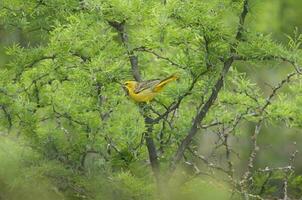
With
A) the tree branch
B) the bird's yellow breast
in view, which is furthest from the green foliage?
the bird's yellow breast

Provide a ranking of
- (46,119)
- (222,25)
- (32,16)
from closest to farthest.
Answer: (222,25)
(32,16)
(46,119)

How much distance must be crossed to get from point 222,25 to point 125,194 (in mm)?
1375

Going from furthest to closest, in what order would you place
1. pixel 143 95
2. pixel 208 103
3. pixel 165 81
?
pixel 208 103, pixel 143 95, pixel 165 81

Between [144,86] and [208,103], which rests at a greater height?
[144,86]

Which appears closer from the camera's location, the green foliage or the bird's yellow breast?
the green foliage

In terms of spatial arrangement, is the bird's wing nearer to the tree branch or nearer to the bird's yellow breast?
the bird's yellow breast

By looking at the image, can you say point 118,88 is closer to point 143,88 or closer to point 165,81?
point 143,88

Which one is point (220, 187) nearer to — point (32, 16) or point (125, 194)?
point (125, 194)

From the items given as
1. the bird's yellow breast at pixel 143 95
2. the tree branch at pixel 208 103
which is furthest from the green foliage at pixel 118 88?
the bird's yellow breast at pixel 143 95

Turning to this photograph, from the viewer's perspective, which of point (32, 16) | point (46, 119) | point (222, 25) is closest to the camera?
point (222, 25)

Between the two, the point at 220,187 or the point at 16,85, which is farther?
the point at 220,187

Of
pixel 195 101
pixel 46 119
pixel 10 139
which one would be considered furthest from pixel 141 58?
pixel 10 139

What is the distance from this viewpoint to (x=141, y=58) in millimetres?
5258

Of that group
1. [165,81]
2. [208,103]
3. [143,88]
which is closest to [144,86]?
[143,88]
